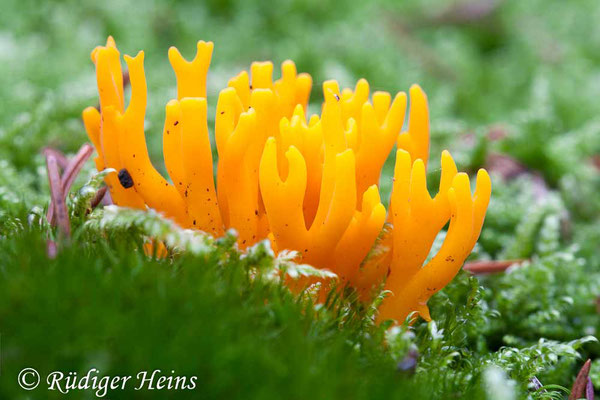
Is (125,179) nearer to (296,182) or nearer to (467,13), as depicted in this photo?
(296,182)

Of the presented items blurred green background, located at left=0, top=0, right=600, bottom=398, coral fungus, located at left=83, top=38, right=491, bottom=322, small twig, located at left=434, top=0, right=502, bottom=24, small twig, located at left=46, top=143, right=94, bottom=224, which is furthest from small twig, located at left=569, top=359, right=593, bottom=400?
small twig, located at left=434, top=0, right=502, bottom=24

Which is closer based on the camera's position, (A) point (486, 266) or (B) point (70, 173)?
(B) point (70, 173)

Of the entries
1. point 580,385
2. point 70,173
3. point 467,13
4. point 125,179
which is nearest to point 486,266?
point 580,385

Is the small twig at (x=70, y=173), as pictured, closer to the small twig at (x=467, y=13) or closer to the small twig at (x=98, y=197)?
the small twig at (x=98, y=197)

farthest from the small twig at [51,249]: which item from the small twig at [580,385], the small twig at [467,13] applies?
the small twig at [467,13]

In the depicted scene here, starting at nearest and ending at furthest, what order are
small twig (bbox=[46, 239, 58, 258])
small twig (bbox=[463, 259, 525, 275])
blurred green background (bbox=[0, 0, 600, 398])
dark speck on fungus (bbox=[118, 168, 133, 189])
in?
blurred green background (bbox=[0, 0, 600, 398]) → small twig (bbox=[46, 239, 58, 258]) → dark speck on fungus (bbox=[118, 168, 133, 189]) → small twig (bbox=[463, 259, 525, 275])

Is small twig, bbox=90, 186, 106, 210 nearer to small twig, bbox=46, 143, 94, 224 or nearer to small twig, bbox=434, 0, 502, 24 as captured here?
small twig, bbox=46, 143, 94, 224
